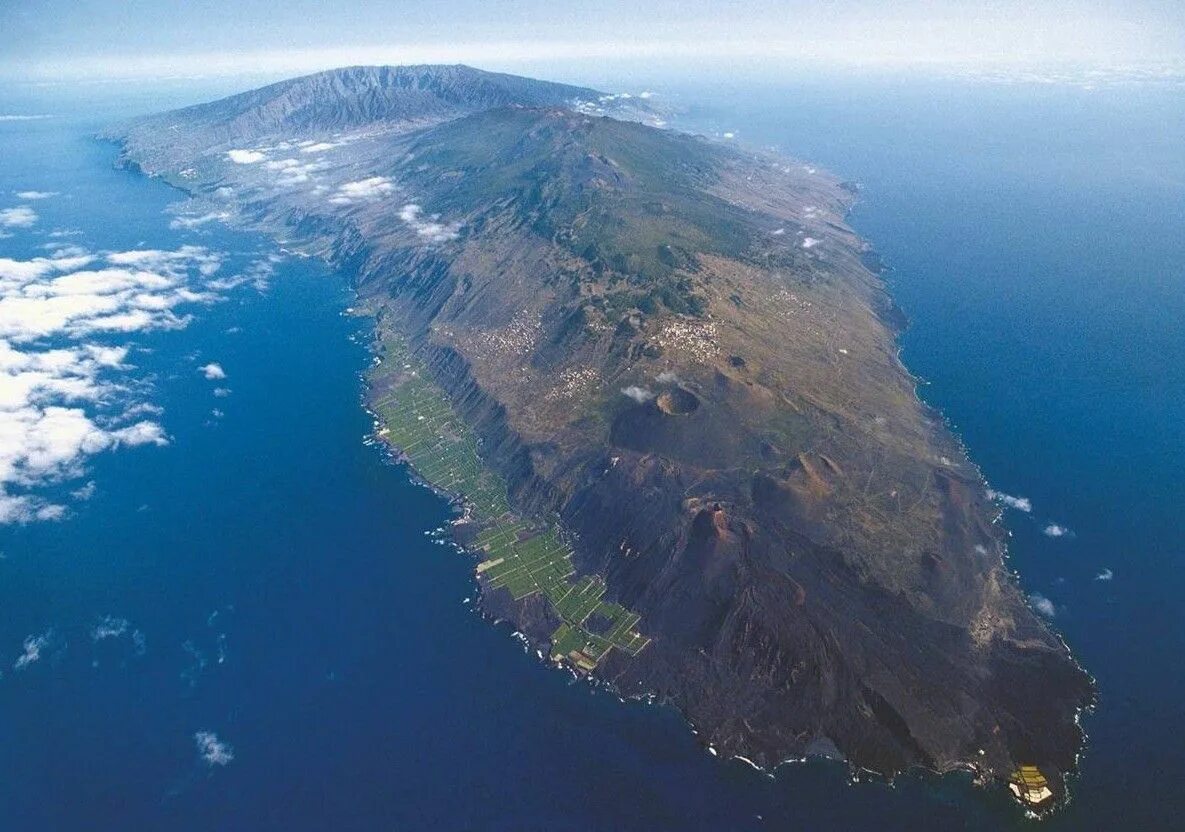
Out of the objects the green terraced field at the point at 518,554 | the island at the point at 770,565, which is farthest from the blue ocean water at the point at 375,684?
the green terraced field at the point at 518,554

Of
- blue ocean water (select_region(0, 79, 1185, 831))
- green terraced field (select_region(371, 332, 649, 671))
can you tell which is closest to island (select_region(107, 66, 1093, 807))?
green terraced field (select_region(371, 332, 649, 671))

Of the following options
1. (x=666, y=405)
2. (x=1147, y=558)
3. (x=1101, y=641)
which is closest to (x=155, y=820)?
(x=666, y=405)

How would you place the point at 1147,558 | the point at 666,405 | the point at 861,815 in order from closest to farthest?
1. the point at 861,815
2. the point at 1147,558
3. the point at 666,405

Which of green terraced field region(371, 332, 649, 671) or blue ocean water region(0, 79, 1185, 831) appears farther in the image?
green terraced field region(371, 332, 649, 671)

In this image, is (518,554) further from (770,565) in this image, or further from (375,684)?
(770,565)

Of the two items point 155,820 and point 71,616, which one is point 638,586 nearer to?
point 155,820

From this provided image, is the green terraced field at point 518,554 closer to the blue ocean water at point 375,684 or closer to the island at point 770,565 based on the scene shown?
the island at point 770,565

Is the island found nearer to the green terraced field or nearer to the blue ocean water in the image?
the green terraced field

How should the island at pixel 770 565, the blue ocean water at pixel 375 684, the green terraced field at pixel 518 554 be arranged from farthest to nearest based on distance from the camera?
the green terraced field at pixel 518 554, the island at pixel 770 565, the blue ocean water at pixel 375 684

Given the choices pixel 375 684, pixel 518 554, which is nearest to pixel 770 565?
pixel 518 554
